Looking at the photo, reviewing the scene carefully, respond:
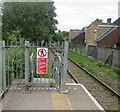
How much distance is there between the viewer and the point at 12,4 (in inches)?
572

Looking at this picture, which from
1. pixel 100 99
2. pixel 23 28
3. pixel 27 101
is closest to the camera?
pixel 27 101

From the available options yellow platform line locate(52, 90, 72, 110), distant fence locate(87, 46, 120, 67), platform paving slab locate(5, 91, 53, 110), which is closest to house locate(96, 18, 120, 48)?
distant fence locate(87, 46, 120, 67)

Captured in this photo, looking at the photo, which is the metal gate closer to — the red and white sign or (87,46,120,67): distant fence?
the red and white sign

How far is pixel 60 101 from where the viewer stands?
157 inches

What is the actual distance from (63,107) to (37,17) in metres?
13.0

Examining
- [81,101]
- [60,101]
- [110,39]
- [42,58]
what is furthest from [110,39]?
[60,101]

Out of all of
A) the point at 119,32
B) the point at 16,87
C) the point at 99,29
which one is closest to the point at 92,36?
the point at 99,29

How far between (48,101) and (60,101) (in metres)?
0.34

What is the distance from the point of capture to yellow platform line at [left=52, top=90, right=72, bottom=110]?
144 inches

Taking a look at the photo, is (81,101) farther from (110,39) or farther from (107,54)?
(110,39)

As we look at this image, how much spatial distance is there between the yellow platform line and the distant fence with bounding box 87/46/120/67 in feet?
32.5

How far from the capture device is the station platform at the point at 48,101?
12.0 ft

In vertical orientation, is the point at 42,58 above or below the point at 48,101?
above

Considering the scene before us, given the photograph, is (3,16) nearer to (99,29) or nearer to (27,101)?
(27,101)
